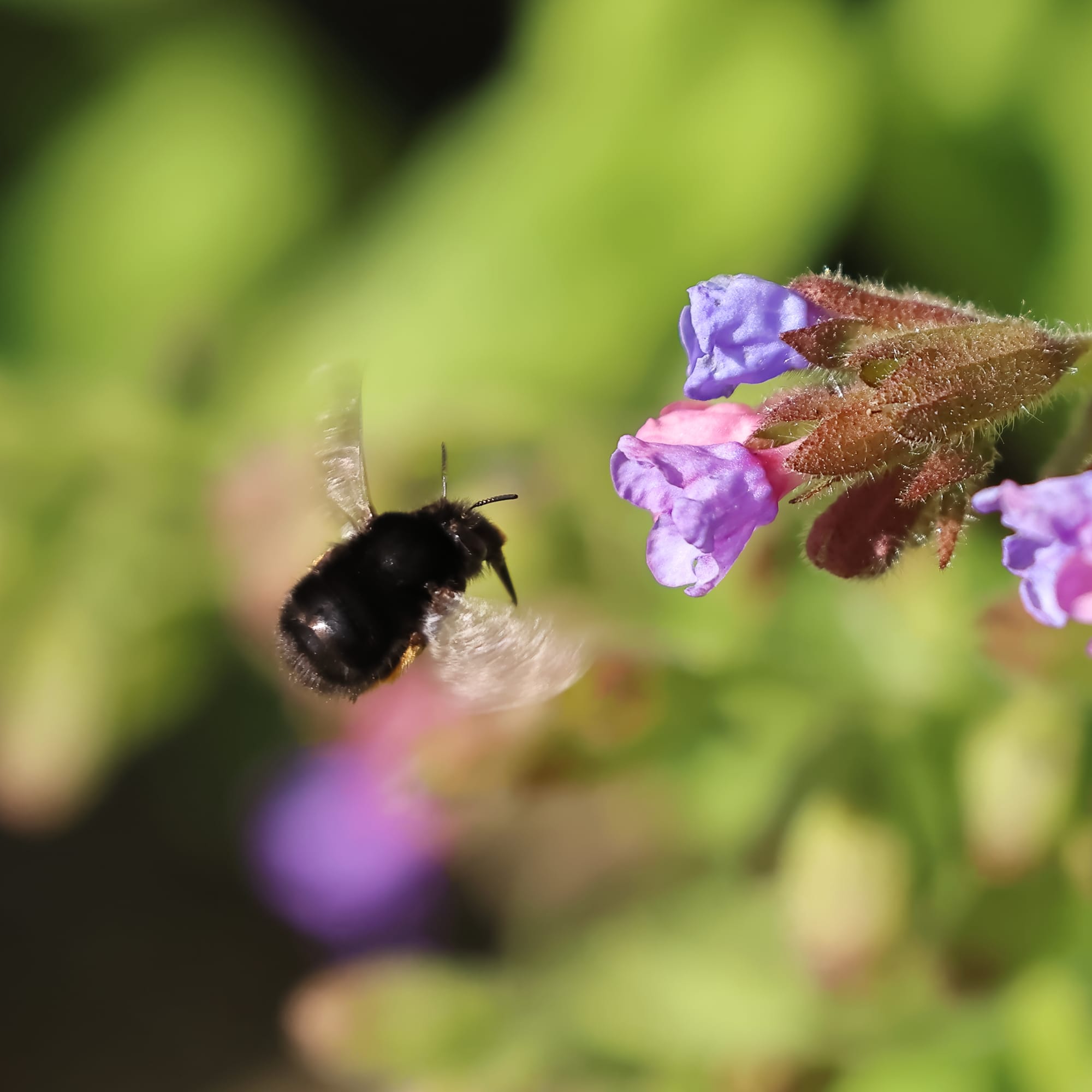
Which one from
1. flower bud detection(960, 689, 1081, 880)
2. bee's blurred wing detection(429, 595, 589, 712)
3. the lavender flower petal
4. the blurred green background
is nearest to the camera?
the lavender flower petal

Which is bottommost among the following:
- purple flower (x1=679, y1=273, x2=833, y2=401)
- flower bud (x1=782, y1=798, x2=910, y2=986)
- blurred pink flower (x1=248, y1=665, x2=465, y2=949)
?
blurred pink flower (x1=248, y1=665, x2=465, y2=949)

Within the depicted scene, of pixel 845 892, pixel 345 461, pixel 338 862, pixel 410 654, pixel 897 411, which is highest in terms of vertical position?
pixel 897 411

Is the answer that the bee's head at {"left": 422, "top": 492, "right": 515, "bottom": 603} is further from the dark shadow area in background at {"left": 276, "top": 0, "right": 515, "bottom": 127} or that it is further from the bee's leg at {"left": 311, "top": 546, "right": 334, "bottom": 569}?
the dark shadow area in background at {"left": 276, "top": 0, "right": 515, "bottom": 127}

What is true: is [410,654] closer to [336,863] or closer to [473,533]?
[473,533]

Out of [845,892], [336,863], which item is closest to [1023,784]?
[845,892]

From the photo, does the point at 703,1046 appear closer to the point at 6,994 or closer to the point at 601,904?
the point at 601,904

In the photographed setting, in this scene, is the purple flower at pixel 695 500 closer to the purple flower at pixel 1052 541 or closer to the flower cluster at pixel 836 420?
the flower cluster at pixel 836 420

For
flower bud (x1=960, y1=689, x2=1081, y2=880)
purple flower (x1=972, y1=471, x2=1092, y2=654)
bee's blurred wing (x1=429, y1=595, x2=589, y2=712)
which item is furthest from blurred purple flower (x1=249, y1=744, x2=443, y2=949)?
purple flower (x1=972, y1=471, x2=1092, y2=654)
